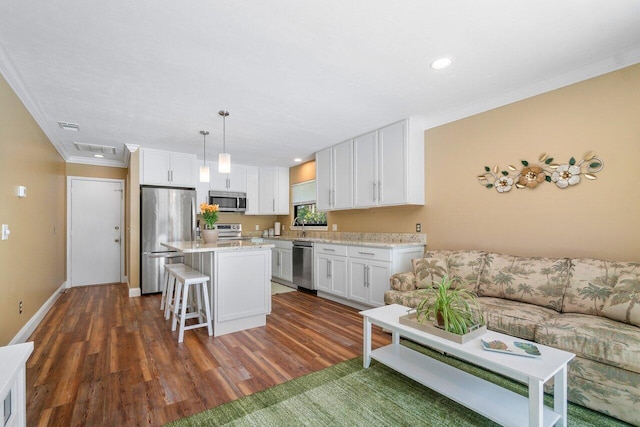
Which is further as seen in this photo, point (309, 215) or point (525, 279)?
point (309, 215)

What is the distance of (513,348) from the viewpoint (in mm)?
1711

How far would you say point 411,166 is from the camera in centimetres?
382

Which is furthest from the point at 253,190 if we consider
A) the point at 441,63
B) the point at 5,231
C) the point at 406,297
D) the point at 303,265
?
the point at 441,63

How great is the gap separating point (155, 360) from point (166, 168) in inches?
137

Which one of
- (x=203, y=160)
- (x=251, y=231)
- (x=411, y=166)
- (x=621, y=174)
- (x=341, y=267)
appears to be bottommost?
(x=341, y=267)

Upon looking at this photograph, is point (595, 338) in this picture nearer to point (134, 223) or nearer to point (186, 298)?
point (186, 298)

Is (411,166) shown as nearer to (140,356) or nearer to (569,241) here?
(569,241)

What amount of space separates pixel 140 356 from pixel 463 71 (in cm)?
376

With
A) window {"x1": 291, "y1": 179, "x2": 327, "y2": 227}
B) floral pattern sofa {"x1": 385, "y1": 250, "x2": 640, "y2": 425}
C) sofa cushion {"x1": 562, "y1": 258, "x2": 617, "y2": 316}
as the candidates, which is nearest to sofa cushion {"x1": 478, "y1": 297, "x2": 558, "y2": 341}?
floral pattern sofa {"x1": 385, "y1": 250, "x2": 640, "y2": 425}

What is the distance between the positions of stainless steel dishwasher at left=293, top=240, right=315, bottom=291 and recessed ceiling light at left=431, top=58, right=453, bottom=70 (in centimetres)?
314

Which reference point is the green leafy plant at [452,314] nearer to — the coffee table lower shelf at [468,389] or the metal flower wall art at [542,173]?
the coffee table lower shelf at [468,389]

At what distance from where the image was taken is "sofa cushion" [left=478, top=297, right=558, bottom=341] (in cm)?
215

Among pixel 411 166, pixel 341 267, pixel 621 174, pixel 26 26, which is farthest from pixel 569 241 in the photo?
pixel 26 26

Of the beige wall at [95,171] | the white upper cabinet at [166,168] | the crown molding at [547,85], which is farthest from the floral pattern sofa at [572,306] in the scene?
the beige wall at [95,171]
